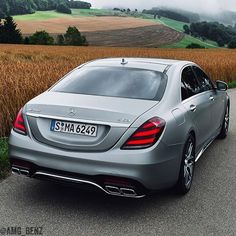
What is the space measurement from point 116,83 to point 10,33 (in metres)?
81.7

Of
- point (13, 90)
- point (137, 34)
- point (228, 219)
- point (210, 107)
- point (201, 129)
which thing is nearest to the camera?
point (228, 219)

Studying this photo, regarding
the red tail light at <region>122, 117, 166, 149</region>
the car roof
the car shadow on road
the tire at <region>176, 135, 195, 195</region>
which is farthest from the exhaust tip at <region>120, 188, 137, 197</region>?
the car roof

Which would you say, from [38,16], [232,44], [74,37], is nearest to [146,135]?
[74,37]

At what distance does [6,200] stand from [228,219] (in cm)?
224

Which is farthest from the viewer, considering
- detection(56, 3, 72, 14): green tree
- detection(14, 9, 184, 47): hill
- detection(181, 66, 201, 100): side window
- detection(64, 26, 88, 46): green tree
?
detection(56, 3, 72, 14): green tree

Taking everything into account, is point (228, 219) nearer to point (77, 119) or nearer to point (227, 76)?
point (77, 119)

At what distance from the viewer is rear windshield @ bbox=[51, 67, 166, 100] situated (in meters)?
4.68

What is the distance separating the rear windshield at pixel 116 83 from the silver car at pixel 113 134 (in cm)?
1

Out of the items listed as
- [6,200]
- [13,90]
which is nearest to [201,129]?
[6,200]

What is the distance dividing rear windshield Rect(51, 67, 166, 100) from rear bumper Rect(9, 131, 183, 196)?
756mm

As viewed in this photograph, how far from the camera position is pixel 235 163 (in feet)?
20.5

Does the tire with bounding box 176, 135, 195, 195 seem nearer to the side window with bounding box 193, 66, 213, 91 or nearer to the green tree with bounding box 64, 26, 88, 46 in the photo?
the side window with bounding box 193, 66, 213, 91

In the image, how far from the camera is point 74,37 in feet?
272

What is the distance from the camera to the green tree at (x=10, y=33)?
8219 centimetres
